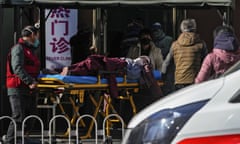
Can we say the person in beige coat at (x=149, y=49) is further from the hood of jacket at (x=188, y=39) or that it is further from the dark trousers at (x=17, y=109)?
the dark trousers at (x=17, y=109)

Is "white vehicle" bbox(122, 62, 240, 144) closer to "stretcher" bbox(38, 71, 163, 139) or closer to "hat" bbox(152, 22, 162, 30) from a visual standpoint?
"stretcher" bbox(38, 71, 163, 139)

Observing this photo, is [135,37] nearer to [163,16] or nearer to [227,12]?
[163,16]

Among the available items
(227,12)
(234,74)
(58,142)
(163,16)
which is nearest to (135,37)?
(163,16)

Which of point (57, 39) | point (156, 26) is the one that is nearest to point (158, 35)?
point (156, 26)

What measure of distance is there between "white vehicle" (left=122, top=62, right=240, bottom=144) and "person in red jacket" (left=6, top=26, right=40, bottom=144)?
5.07 metres

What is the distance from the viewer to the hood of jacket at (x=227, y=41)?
806 centimetres

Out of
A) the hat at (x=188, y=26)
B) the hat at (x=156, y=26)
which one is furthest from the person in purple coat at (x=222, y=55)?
the hat at (x=156, y=26)

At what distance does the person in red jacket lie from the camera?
8531 mm

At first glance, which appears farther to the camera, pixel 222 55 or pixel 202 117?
pixel 222 55

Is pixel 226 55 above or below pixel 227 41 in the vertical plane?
below

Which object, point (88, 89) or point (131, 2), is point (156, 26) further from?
point (88, 89)

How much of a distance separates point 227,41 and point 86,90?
96.0 inches

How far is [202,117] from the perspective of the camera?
11.5 feet

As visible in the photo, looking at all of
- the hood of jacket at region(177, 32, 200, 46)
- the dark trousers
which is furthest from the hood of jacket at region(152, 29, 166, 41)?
the dark trousers
